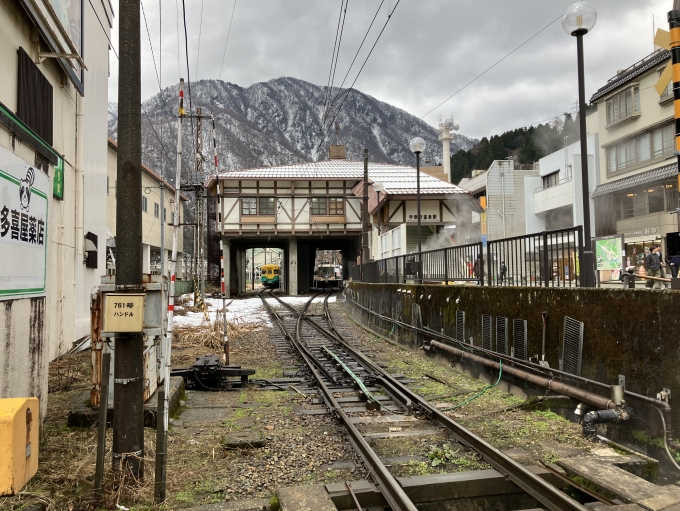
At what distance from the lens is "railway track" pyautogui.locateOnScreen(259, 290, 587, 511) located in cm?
393

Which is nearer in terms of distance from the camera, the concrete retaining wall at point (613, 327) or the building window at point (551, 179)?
the concrete retaining wall at point (613, 327)

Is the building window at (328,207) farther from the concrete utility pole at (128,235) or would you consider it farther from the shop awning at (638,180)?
the concrete utility pole at (128,235)

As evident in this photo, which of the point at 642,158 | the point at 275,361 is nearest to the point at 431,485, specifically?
the point at 275,361

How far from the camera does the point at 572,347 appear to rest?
646 centimetres

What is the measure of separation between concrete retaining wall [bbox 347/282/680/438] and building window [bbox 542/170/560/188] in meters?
30.2

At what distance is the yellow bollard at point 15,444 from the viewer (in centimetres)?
348

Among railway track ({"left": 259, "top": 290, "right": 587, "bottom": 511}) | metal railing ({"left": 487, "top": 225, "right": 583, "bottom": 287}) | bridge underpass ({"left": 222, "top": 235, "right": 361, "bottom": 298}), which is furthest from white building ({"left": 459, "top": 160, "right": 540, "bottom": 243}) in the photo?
metal railing ({"left": 487, "top": 225, "right": 583, "bottom": 287})

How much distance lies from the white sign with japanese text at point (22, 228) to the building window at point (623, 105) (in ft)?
95.8

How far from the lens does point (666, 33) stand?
18.0ft

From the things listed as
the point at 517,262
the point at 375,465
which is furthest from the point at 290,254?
the point at 375,465

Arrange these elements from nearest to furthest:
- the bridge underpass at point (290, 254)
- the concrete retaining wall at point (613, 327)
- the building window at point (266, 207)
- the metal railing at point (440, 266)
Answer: the concrete retaining wall at point (613, 327), the metal railing at point (440, 266), the building window at point (266, 207), the bridge underpass at point (290, 254)

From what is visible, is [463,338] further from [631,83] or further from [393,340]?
[631,83]

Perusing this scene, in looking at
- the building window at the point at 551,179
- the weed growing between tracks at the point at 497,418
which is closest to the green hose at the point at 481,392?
the weed growing between tracks at the point at 497,418

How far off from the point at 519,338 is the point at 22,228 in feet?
21.9
